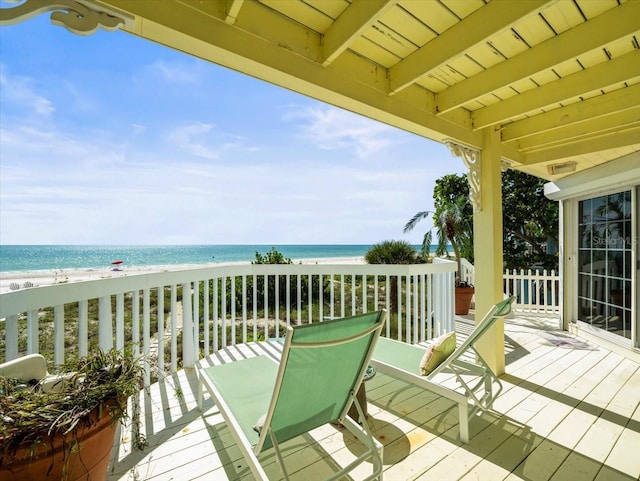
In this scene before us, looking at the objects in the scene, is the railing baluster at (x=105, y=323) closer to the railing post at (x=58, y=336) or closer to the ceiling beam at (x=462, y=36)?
the railing post at (x=58, y=336)

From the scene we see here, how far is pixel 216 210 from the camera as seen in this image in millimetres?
36656

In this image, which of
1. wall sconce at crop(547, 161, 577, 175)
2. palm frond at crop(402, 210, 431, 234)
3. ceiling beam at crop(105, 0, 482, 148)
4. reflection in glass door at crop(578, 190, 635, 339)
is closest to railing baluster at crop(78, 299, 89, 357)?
ceiling beam at crop(105, 0, 482, 148)

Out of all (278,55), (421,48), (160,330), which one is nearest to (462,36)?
(421,48)

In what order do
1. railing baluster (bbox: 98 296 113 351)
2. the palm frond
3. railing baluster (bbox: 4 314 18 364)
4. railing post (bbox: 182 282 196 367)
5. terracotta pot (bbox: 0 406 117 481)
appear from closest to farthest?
1. terracotta pot (bbox: 0 406 117 481)
2. railing baluster (bbox: 4 314 18 364)
3. railing baluster (bbox: 98 296 113 351)
4. railing post (bbox: 182 282 196 367)
5. the palm frond

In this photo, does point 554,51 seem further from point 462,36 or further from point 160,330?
point 160,330

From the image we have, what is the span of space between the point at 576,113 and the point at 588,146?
3.13ft

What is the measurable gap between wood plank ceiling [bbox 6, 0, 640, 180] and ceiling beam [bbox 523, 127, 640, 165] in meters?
0.43

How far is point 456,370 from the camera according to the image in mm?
2393

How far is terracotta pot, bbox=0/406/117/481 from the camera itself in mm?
1150

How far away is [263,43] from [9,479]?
7.23 ft

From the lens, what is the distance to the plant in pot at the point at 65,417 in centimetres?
115

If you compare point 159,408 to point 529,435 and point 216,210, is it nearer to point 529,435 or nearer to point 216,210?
point 529,435

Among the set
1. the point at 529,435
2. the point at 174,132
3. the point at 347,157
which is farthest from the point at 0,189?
the point at 529,435

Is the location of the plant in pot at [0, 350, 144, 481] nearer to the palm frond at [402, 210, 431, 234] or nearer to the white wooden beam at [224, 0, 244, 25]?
the white wooden beam at [224, 0, 244, 25]
